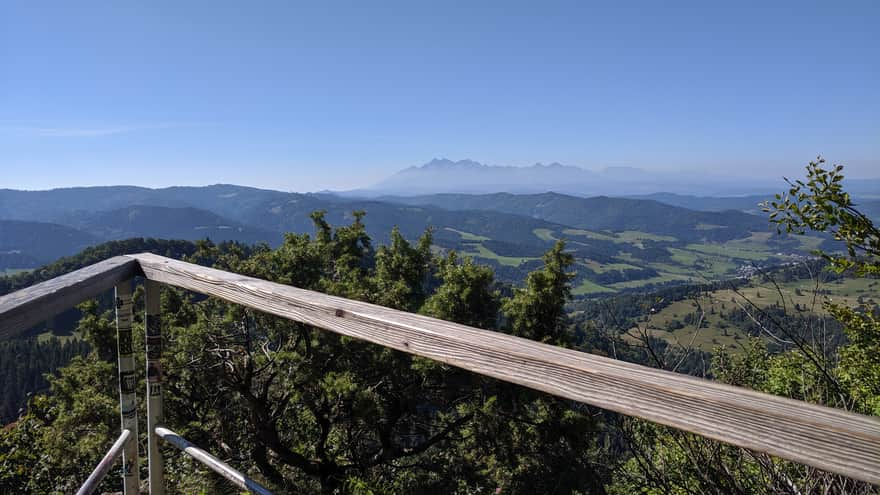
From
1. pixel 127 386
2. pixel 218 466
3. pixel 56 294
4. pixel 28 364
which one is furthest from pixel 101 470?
pixel 28 364

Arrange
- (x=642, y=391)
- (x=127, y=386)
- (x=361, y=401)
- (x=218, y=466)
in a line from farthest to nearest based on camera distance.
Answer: (x=361, y=401)
(x=127, y=386)
(x=218, y=466)
(x=642, y=391)

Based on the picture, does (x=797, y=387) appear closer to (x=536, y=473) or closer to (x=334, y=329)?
(x=536, y=473)

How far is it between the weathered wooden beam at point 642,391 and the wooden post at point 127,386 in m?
1.00

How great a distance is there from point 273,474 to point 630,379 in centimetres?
937

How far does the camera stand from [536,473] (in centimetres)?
901

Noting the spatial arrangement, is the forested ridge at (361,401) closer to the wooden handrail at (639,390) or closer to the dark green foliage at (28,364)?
the wooden handrail at (639,390)

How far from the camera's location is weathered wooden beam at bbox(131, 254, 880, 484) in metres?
0.75

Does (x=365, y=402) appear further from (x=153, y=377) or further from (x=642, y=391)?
(x=642, y=391)

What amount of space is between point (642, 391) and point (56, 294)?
1.86 m

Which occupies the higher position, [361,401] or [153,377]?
[153,377]

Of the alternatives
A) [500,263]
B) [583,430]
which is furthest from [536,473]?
[500,263]

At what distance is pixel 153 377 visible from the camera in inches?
82.4

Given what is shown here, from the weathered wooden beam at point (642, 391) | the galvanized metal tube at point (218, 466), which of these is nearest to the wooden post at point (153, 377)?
the galvanized metal tube at point (218, 466)

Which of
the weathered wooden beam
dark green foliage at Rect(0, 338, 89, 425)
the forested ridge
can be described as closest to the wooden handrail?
the weathered wooden beam
